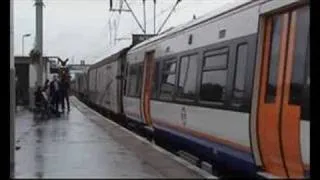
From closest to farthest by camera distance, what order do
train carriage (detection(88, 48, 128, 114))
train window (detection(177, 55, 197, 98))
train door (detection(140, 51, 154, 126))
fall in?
1. train window (detection(177, 55, 197, 98))
2. train door (detection(140, 51, 154, 126))
3. train carriage (detection(88, 48, 128, 114))

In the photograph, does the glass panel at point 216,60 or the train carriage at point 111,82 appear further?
the train carriage at point 111,82

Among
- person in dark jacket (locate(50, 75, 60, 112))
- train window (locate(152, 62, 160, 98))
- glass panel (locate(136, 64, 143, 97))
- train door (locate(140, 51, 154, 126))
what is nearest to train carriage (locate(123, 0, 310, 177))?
train window (locate(152, 62, 160, 98))

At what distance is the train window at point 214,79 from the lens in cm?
1252

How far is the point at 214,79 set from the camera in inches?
521

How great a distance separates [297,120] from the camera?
29.7 feet

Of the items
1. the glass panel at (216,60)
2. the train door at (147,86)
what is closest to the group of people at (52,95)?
the train door at (147,86)

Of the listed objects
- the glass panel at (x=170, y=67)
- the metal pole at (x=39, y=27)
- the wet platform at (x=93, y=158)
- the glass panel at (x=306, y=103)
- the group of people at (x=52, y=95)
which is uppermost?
the metal pole at (x=39, y=27)

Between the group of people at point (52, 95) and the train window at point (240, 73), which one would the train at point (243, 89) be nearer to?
the train window at point (240, 73)

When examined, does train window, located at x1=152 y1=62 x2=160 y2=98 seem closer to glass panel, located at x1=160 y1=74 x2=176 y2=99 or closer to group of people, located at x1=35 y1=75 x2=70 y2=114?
glass panel, located at x1=160 y1=74 x2=176 y2=99

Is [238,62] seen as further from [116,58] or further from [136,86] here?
[116,58]

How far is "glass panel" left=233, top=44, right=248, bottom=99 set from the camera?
37.0ft

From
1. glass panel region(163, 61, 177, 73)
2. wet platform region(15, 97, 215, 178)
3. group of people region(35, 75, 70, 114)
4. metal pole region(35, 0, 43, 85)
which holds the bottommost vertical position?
wet platform region(15, 97, 215, 178)

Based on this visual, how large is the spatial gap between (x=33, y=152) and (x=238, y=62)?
4.96 meters

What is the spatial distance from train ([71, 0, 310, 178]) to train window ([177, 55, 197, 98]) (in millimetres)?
21
